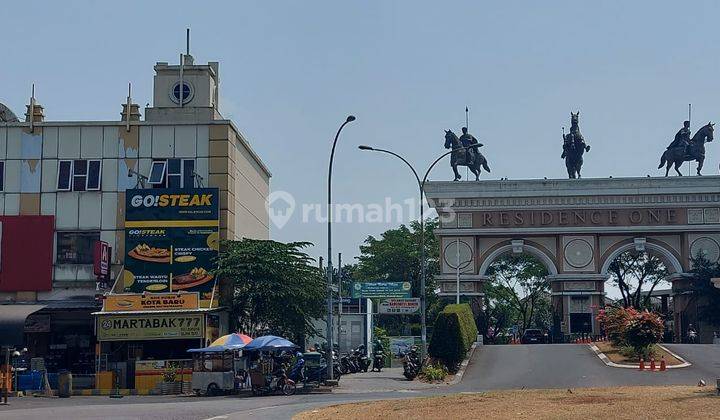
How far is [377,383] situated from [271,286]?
8.16 m

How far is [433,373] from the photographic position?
38.6 meters

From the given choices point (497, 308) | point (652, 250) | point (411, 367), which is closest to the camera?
point (411, 367)

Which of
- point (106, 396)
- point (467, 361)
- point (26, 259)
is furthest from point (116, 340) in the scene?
point (467, 361)

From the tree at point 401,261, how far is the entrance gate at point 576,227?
61.8 ft

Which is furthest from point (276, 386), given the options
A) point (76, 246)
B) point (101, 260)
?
point (76, 246)

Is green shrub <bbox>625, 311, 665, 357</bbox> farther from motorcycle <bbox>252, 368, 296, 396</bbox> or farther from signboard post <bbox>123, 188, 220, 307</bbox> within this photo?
signboard post <bbox>123, 188, 220, 307</bbox>

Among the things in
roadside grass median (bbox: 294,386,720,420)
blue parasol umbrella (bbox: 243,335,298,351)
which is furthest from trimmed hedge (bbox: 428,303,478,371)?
roadside grass median (bbox: 294,386,720,420)

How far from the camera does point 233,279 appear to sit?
44500 mm

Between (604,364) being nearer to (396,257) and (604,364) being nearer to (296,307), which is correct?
(296,307)

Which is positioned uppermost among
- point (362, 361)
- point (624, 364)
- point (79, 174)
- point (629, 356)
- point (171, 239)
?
point (79, 174)

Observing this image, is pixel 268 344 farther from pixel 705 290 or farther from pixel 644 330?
pixel 705 290

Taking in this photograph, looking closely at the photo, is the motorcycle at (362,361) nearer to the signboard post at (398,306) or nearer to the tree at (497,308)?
the signboard post at (398,306)

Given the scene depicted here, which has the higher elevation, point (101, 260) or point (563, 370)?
point (101, 260)

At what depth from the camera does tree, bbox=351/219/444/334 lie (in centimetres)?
8125
